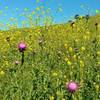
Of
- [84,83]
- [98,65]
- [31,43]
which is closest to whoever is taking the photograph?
[84,83]

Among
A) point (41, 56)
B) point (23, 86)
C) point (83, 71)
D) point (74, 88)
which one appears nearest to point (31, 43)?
point (41, 56)

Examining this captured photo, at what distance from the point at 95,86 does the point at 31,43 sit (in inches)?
210

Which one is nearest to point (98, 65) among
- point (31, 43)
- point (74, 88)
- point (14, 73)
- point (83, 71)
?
point (83, 71)

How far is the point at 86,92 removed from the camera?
4.75 metres

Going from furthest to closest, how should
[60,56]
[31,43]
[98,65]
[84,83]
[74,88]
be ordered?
1. [31,43]
2. [60,56]
3. [98,65]
4. [84,83]
5. [74,88]

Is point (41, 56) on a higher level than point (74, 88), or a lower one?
higher

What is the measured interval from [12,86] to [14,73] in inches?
19.2

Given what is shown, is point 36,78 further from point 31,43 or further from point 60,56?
point 31,43

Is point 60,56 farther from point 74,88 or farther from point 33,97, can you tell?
point 74,88

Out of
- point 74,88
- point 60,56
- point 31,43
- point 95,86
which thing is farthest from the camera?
point 31,43

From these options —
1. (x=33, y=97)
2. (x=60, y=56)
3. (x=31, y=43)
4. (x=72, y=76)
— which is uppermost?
(x=31, y=43)

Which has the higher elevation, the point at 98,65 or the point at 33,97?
the point at 98,65

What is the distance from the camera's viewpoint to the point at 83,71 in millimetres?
5555

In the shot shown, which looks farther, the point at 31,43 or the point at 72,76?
the point at 31,43
